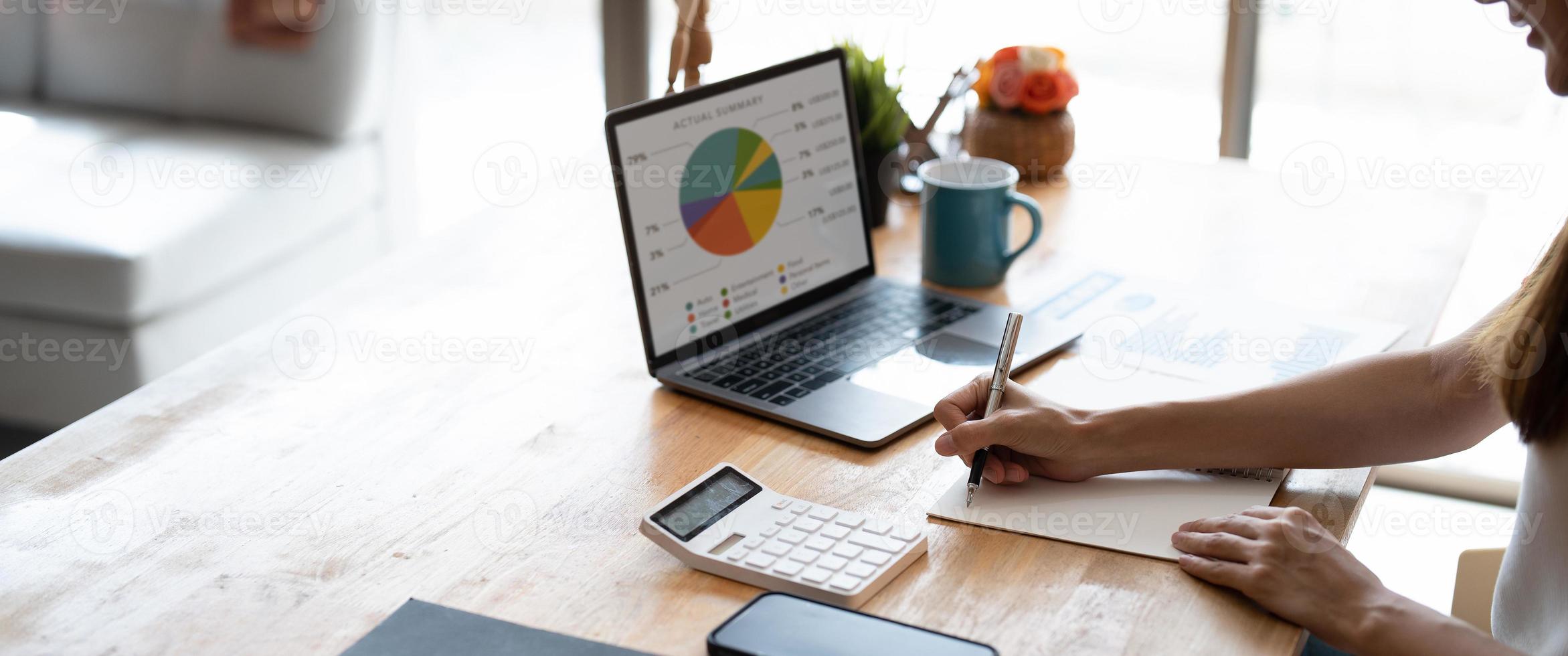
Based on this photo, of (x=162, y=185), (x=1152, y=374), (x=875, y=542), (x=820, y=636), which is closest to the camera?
(x=820, y=636)

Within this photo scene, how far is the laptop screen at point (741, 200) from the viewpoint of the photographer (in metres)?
1.15

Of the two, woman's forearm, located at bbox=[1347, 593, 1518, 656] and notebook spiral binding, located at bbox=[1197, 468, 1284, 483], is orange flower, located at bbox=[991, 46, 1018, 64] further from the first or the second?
woman's forearm, located at bbox=[1347, 593, 1518, 656]

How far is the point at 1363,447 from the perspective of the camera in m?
1.00

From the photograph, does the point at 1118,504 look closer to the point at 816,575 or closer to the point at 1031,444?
the point at 1031,444

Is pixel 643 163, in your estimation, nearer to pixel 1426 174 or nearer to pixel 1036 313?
pixel 1036 313

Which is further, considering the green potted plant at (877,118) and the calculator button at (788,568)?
the green potted plant at (877,118)

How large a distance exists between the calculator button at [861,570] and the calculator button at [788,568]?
3cm

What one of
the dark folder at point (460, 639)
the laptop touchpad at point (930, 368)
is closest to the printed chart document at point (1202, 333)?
the laptop touchpad at point (930, 368)

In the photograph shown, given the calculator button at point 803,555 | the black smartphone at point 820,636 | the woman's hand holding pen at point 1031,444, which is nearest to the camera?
the black smartphone at point 820,636

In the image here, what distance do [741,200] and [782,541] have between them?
0.45 m

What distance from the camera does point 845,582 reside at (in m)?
0.82

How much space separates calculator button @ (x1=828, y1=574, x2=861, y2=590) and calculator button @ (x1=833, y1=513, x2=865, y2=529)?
0.22ft

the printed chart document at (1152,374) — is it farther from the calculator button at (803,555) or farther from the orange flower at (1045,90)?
the orange flower at (1045,90)

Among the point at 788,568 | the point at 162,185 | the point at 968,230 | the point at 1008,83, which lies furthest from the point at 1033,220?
the point at 162,185
